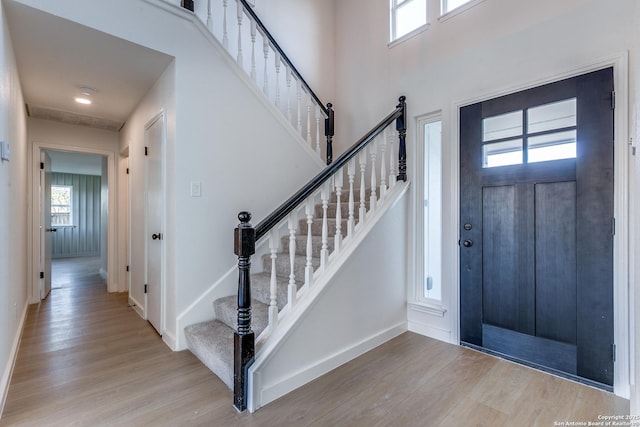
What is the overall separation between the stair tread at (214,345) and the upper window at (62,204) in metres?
8.61

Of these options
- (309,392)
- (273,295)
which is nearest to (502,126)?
(273,295)

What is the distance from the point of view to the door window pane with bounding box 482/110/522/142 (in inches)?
92.6

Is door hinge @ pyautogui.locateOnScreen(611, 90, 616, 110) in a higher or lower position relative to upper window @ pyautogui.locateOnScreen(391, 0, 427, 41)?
lower

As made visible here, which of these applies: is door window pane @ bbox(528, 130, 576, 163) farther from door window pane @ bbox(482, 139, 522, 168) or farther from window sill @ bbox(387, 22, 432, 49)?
window sill @ bbox(387, 22, 432, 49)

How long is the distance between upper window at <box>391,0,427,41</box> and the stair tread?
3.41 m

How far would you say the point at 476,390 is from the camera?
1.94 meters

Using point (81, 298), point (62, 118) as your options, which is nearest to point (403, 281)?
point (81, 298)

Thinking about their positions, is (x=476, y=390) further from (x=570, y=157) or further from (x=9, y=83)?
(x=9, y=83)

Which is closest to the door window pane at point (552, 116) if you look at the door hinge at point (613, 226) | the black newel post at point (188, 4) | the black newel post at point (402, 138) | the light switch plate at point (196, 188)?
the door hinge at point (613, 226)

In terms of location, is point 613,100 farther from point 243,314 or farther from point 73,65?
point 73,65

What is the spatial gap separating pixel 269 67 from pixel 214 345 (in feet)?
10.0

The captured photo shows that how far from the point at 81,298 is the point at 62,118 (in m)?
2.36

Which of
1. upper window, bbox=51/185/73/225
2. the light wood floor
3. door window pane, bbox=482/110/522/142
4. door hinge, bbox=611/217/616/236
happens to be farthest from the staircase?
upper window, bbox=51/185/73/225

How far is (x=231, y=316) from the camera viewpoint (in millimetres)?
2367
